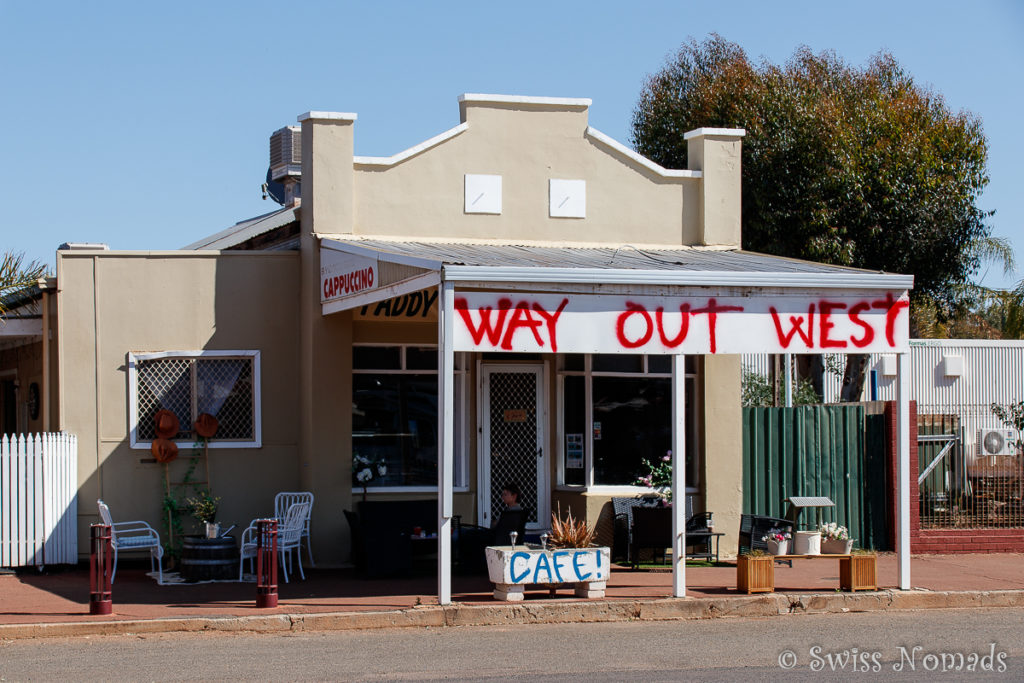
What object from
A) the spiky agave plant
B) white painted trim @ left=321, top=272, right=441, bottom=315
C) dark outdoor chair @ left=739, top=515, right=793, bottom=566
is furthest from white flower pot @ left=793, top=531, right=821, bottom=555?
white painted trim @ left=321, top=272, right=441, bottom=315

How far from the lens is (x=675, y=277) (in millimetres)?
12031

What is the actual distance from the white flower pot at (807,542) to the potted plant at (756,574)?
0.37 m

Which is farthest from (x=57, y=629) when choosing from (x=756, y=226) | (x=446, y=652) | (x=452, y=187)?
(x=756, y=226)

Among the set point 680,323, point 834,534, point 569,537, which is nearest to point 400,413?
point 569,537

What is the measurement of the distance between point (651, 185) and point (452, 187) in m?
2.72

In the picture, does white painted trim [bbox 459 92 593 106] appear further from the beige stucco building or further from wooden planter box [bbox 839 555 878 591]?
wooden planter box [bbox 839 555 878 591]

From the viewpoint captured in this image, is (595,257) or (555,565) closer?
(555,565)

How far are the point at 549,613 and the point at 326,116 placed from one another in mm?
6823

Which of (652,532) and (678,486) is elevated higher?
(678,486)

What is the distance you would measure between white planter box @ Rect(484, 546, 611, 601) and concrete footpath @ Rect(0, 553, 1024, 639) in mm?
180

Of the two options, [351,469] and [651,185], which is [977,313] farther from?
[351,469]

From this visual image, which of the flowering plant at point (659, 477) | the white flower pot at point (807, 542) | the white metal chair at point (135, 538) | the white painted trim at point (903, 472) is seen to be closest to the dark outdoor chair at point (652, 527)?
the flowering plant at point (659, 477)

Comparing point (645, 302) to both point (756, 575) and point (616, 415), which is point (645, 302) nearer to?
point (756, 575)

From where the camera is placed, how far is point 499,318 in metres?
11.7
